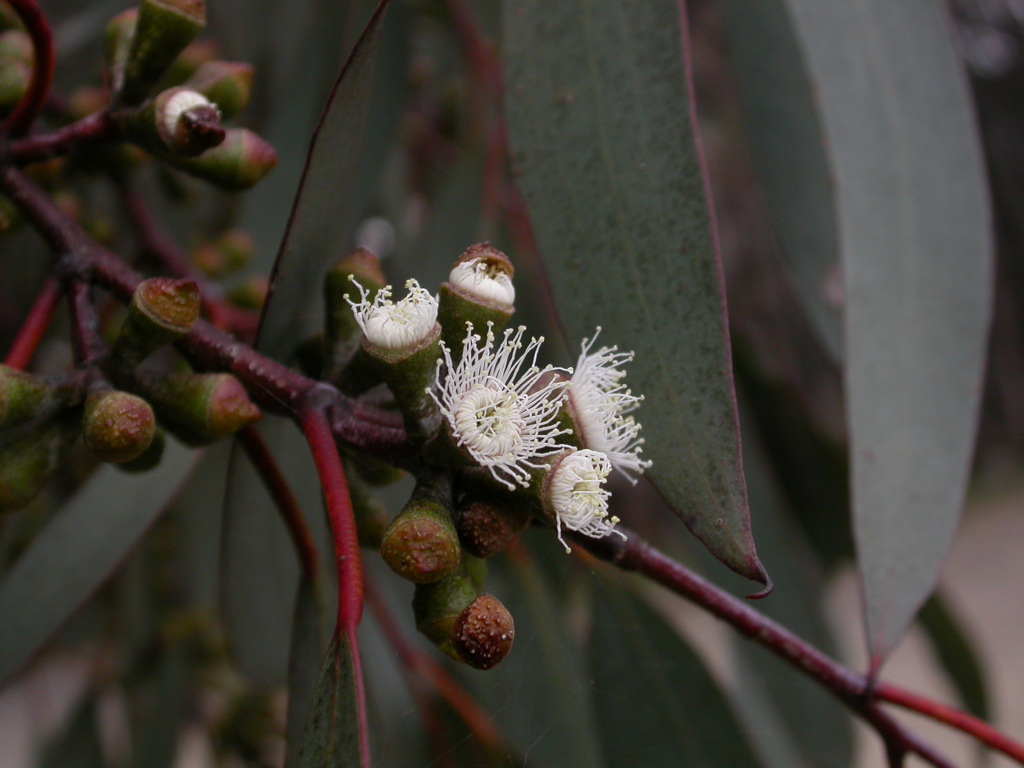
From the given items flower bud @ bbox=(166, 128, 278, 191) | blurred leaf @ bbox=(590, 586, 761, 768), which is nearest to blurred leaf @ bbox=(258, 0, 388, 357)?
flower bud @ bbox=(166, 128, 278, 191)

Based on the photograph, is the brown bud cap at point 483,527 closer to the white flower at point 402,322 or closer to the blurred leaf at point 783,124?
the white flower at point 402,322

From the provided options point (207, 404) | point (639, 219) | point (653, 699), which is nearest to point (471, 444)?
point (207, 404)

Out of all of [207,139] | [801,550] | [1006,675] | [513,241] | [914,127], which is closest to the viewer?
[207,139]

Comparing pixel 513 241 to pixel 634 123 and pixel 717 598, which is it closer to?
pixel 634 123

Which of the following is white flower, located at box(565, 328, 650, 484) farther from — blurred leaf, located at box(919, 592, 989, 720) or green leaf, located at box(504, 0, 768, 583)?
blurred leaf, located at box(919, 592, 989, 720)

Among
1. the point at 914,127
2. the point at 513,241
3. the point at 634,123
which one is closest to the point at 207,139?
the point at 634,123

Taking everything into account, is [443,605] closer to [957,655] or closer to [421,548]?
[421,548]

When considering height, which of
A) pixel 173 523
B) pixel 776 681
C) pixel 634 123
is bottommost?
pixel 173 523
